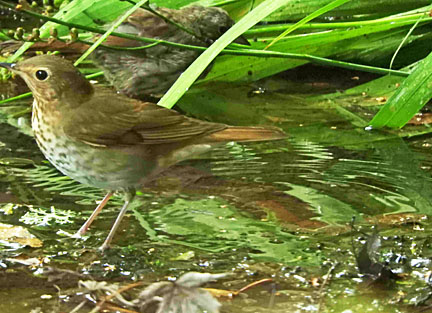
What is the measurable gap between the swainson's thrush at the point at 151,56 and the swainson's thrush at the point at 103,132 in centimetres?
221

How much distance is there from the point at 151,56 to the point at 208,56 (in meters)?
1.93

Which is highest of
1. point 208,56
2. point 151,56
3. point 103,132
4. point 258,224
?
point 208,56

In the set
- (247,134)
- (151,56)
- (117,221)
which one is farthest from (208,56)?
(151,56)

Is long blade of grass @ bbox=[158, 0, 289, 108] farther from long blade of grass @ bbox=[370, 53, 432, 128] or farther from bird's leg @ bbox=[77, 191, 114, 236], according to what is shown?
long blade of grass @ bbox=[370, 53, 432, 128]

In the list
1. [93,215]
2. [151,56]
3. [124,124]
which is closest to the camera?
[124,124]

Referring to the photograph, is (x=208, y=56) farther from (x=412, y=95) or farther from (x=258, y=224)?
(x=412, y=95)

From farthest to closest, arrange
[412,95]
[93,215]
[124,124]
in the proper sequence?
[412,95], [93,215], [124,124]

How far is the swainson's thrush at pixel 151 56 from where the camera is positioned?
5.42 meters

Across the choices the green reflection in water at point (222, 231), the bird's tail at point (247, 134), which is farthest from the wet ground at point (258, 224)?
the bird's tail at point (247, 134)

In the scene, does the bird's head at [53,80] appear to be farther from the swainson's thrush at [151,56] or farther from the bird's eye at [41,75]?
the swainson's thrush at [151,56]

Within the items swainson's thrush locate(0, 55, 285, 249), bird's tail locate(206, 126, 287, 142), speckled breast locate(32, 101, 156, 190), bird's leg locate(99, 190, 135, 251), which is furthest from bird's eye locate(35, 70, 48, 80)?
bird's tail locate(206, 126, 287, 142)

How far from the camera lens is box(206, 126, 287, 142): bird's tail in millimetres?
3148

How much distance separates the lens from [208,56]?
3.65 meters

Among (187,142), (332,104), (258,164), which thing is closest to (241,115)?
(332,104)
